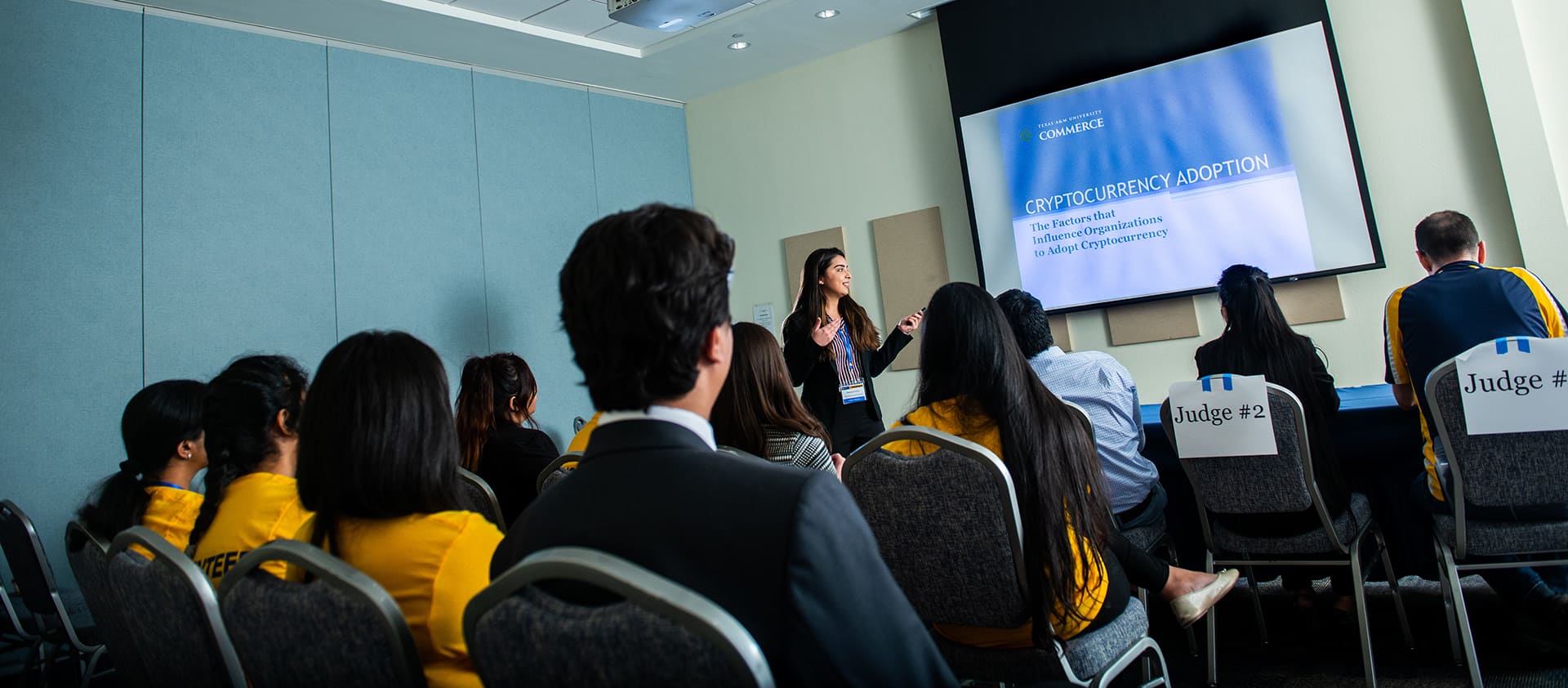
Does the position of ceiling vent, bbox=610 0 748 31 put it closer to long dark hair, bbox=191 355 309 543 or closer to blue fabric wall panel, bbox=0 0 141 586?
blue fabric wall panel, bbox=0 0 141 586

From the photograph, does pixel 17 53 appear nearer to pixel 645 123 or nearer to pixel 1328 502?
pixel 645 123

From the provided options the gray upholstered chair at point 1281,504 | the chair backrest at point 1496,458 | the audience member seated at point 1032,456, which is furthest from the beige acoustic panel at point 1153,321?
the audience member seated at point 1032,456

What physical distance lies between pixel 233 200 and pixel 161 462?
8.77 ft

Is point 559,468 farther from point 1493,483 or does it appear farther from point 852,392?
point 1493,483

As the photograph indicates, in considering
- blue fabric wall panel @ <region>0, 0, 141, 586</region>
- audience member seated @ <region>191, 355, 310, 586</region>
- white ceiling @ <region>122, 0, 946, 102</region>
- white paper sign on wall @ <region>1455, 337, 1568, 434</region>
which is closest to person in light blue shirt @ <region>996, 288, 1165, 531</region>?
white paper sign on wall @ <region>1455, 337, 1568, 434</region>

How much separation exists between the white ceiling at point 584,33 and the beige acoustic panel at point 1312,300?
2412 millimetres

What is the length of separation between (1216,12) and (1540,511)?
2961mm

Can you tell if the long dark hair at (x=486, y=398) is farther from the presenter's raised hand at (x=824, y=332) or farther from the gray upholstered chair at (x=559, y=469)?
the presenter's raised hand at (x=824, y=332)

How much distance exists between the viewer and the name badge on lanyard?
3.69 meters

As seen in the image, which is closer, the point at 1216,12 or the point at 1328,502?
the point at 1328,502

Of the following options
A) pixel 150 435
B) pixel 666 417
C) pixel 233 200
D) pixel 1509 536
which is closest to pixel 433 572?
pixel 666 417

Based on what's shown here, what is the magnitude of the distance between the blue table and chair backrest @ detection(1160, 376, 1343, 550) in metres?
0.45

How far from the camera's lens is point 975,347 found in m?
1.79

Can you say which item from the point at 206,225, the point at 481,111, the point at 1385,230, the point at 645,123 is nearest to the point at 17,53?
the point at 206,225
